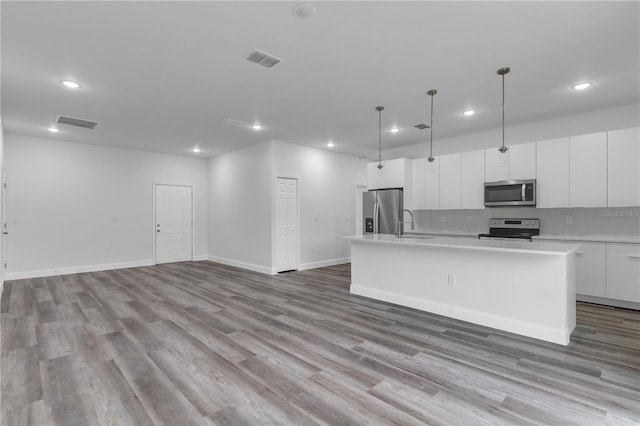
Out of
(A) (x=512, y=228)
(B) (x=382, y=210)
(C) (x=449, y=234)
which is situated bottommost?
(C) (x=449, y=234)

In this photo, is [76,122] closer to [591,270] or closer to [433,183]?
[433,183]

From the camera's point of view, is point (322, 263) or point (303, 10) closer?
point (303, 10)

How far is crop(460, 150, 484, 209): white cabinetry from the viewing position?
5.33 metres

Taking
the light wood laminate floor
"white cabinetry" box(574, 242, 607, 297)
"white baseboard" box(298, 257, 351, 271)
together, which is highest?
"white cabinetry" box(574, 242, 607, 297)

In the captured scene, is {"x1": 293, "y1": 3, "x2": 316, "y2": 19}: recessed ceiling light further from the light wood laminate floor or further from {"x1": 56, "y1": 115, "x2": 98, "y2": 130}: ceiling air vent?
{"x1": 56, "y1": 115, "x2": 98, "y2": 130}: ceiling air vent

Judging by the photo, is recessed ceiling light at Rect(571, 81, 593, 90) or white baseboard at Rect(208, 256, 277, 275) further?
white baseboard at Rect(208, 256, 277, 275)

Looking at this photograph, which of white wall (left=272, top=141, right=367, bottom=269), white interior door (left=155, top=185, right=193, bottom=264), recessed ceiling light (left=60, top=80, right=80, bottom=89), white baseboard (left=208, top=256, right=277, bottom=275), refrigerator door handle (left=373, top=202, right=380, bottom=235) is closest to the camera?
recessed ceiling light (left=60, top=80, right=80, bottom=89)

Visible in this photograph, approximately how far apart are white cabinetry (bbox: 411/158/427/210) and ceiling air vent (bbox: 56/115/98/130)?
5.65 m

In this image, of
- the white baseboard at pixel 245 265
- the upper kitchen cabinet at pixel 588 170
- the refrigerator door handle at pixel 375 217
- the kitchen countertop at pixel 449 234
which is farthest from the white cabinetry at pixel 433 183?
the white baseboard at pixel 245 265

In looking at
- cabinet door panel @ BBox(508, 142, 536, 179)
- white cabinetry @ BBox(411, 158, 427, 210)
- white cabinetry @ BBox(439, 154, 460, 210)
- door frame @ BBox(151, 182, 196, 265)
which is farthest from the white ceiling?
door frame @ BBox(151, 182, 196, 265)

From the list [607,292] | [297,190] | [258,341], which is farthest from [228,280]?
[607,292]

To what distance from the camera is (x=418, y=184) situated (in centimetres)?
617

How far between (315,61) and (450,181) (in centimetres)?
361

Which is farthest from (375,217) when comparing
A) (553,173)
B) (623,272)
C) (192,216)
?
(192,216)
